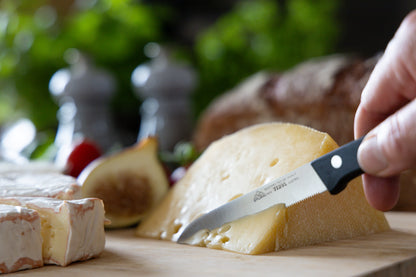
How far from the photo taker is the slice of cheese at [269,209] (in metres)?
1.17

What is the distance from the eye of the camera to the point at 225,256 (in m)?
1.12

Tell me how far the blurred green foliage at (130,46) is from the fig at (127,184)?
1524 mm

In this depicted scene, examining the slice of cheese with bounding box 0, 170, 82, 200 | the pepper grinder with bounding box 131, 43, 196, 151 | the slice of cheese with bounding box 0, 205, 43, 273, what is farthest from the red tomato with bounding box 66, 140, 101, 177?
the slice of cheese with bounding box 0, 205, 43, 273

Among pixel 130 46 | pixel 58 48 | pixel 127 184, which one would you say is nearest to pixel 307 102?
pixel 127 184

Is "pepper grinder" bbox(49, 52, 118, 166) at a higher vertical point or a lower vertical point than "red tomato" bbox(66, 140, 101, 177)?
higher

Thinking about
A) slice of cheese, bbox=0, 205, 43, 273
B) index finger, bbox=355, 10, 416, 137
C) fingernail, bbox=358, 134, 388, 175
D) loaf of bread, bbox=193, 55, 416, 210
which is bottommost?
loaf of bread, bbox=193, 55, 416, 210

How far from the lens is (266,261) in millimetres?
1046

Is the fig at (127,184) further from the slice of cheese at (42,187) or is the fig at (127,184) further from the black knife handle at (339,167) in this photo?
the black knife handle at (339,167)

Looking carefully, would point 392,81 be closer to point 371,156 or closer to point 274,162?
point 371,156

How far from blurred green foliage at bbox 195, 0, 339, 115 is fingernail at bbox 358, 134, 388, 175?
7.59ft

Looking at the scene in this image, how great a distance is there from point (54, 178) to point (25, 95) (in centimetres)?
189

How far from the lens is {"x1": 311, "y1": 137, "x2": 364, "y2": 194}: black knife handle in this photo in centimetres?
103

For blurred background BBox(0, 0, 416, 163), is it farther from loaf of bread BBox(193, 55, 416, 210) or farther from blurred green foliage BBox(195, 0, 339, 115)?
loaf of bread BBox(193, 55, 416, 210)

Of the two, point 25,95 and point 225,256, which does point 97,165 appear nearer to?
point 225,256
